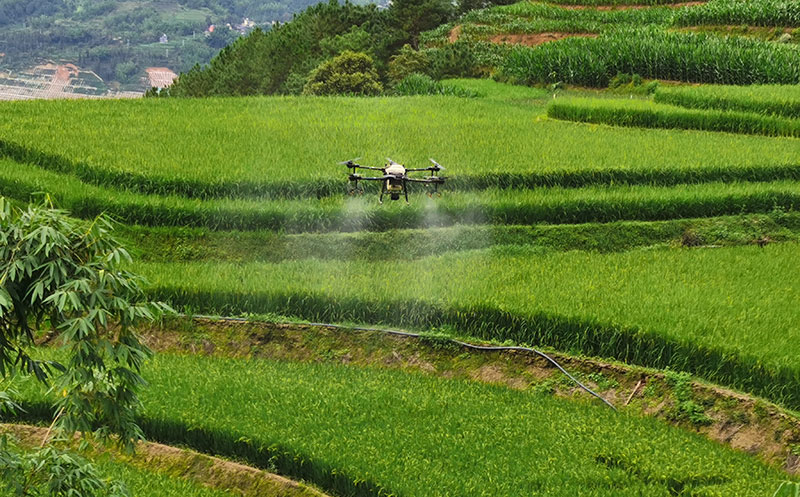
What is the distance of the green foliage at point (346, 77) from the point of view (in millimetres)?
21734

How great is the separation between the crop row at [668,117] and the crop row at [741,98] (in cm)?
26

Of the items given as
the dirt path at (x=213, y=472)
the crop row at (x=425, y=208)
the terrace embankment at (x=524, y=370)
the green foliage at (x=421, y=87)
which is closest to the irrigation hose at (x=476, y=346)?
the terrace embankment at (x=524, y=370)

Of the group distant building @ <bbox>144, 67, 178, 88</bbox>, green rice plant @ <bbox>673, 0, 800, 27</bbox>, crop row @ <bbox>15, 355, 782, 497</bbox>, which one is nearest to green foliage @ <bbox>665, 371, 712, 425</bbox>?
crop row @ <bbox>15, 355, 782, 497</bbox>

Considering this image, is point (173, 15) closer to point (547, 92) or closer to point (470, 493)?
point (547, 92)

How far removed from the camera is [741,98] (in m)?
16.0

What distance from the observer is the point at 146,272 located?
1097 centimetres

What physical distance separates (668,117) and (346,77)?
8396 mm

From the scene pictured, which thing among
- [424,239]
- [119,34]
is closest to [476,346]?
[424,239]

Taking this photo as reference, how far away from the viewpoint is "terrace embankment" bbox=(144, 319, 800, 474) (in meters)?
7.76

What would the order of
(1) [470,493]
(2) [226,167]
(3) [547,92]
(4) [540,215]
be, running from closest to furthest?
(1) [470,493] < (4) [540,215] < (2) [226,167] < (3) [547,92]

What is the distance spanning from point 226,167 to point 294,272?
2.74 m

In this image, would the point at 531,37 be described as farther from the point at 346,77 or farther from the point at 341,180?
the point at 341,180

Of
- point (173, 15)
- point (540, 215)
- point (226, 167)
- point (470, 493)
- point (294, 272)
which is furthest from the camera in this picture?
point (173, 15)

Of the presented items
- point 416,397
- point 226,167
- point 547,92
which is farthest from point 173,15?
point 416,397
